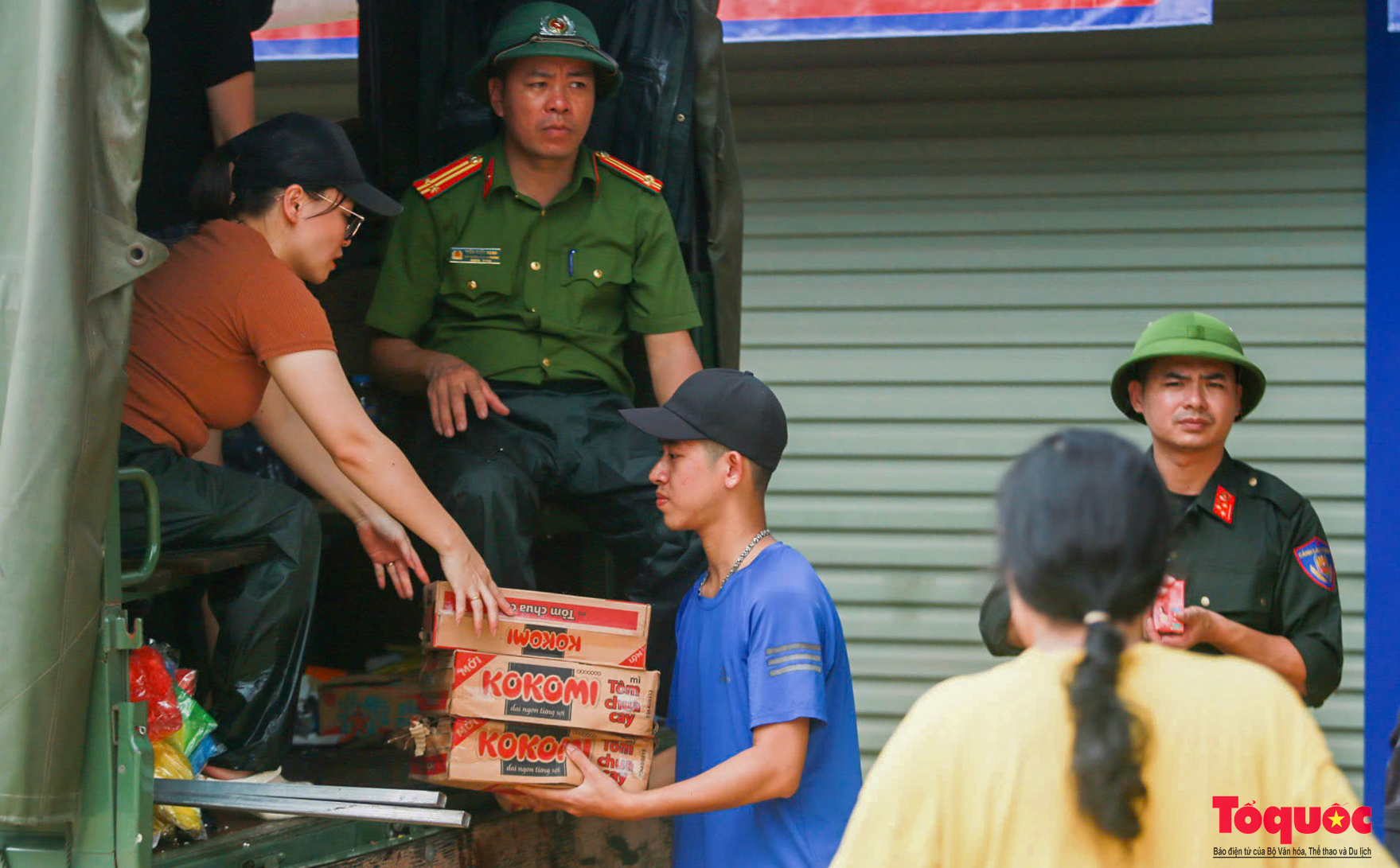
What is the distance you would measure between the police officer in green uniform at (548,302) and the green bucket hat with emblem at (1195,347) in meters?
1.34

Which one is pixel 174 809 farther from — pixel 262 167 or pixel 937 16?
pixel 937 16

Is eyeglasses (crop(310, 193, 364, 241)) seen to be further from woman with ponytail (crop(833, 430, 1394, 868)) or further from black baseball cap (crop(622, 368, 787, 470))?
woman with ponytail (crop(833, 430, 1394, 868))

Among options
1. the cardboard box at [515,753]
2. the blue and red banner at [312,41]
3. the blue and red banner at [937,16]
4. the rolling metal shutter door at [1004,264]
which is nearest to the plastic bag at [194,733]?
the cardboard box at [515,753]

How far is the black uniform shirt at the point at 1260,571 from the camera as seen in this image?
10.9 feet

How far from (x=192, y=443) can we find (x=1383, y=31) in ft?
16.5

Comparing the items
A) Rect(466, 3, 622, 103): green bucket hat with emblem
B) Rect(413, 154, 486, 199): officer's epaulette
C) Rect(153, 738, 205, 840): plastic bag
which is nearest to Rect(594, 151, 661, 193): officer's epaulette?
Rect(466, 3, 622, 103): green bucket hat with emblem

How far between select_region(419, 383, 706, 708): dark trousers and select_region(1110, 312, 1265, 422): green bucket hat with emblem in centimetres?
134

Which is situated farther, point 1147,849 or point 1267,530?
point 1267,530

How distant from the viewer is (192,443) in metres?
3.31

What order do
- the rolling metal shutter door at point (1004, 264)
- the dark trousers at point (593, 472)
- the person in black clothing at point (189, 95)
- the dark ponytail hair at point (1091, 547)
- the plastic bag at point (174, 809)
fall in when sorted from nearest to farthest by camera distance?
the dark ponytail hair at point (1091, 547) < the plastic bag at point (174, 809) < the dark trousers at point (593, 472) < the person in black clothing at point (189, 95) < the rolling metal shutter door at point (1004, 264)

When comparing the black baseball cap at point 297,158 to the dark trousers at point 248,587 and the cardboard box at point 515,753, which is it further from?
the cardboard box at point 515,753

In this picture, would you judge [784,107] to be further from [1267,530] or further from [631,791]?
[631,791]

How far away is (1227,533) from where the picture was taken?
11.1ft

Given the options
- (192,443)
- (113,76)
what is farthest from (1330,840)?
(192,443)
